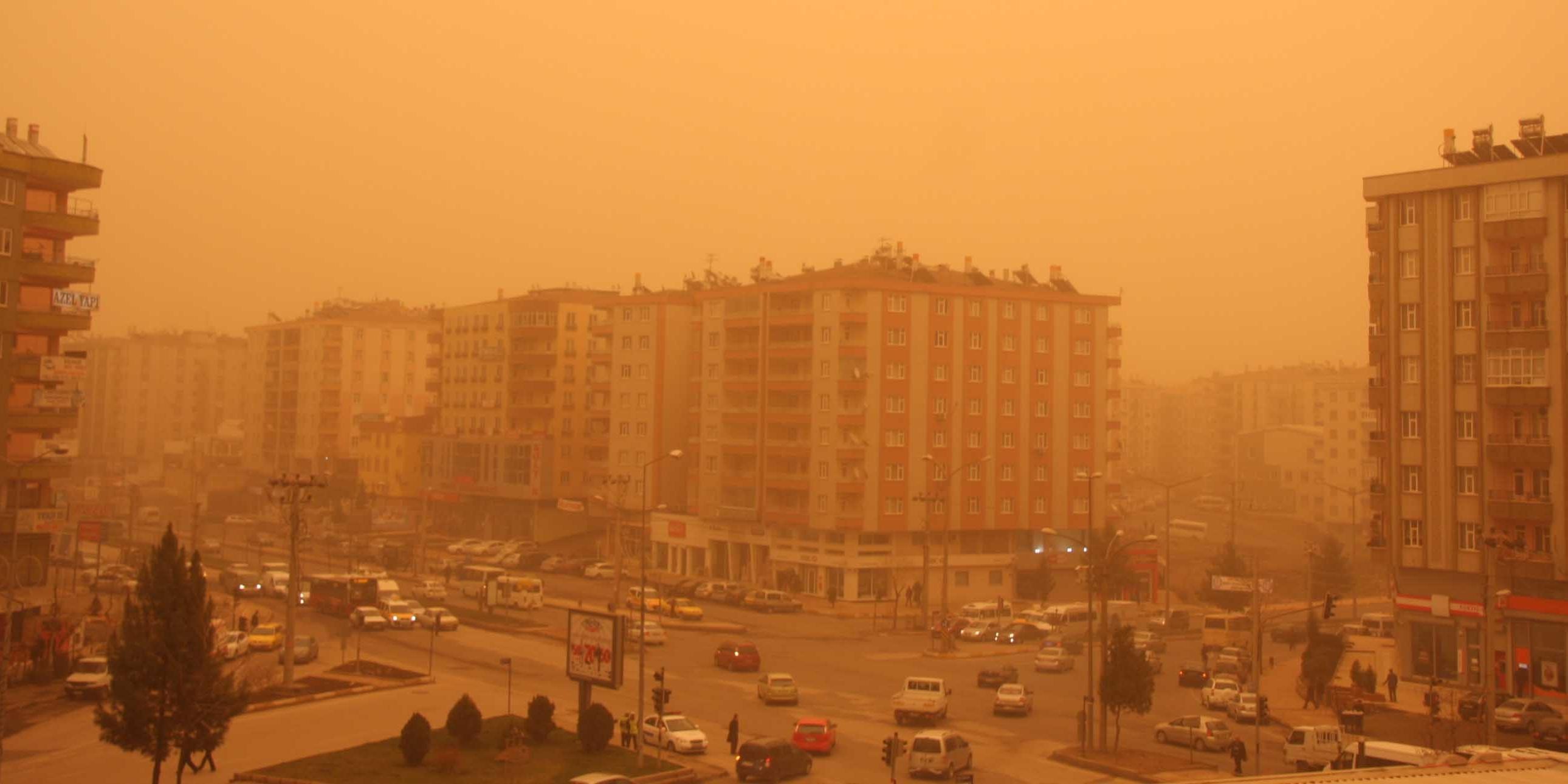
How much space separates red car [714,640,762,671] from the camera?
43.0m

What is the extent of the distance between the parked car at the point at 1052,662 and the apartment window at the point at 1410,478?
12.5m

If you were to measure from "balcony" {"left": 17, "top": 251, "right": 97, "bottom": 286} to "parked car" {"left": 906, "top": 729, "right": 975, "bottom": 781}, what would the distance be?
35.8m

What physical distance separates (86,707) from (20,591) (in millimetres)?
12348

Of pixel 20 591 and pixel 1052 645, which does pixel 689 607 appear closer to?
pixel 1052 645

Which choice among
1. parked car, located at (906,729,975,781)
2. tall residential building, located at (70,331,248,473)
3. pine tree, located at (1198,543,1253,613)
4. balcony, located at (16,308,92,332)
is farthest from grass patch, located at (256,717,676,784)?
tall residential building, located at (70,331,248,473)

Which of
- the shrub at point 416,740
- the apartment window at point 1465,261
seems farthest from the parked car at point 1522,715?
the shrub at point 416,740

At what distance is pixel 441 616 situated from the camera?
51.5 metres

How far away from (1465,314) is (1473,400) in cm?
279

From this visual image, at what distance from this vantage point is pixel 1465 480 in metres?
42.9

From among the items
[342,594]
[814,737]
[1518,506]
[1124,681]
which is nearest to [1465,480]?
[1518,506]

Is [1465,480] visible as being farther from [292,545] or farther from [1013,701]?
[292,545]

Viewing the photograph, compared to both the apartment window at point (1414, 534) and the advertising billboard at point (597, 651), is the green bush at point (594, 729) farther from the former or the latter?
the apartment window at point (1414, 534)

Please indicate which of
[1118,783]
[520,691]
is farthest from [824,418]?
[1118,783]

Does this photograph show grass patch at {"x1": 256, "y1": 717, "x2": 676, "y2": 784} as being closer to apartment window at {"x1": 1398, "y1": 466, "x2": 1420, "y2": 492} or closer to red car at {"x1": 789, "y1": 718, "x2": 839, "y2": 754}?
red car at {"x1": 789, "y1": 718, "x2": 839, "y2": 754}
